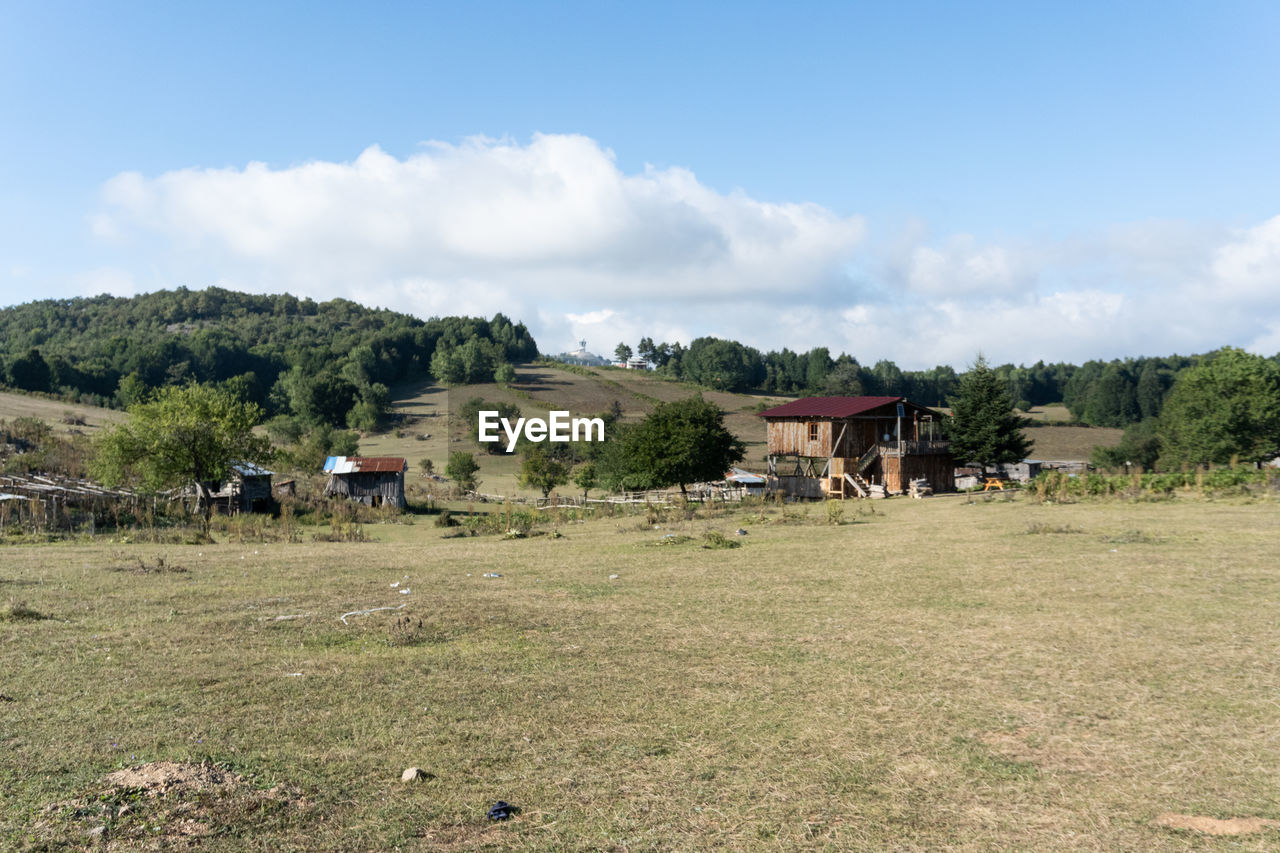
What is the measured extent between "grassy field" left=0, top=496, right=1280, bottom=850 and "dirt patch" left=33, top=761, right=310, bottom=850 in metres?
0.02

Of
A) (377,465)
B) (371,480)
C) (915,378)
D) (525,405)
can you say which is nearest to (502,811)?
(377,465)

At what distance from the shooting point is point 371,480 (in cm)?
4934

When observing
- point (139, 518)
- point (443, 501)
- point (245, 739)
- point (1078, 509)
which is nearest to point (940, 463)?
point (1078, 509)

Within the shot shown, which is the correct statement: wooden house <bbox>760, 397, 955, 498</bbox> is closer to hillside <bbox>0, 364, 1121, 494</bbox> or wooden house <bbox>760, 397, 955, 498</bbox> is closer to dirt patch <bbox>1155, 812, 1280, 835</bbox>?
hillside <bbox>0, 364, 1121, 494</bbox>

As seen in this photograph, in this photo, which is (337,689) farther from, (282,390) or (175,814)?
(282,390)

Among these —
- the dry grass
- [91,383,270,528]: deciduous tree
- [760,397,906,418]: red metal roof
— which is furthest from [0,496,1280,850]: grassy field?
the dry grass

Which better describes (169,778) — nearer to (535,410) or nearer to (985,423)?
(985,423)

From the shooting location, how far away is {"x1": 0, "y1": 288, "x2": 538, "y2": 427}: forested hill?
104750mm

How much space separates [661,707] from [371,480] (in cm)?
4392

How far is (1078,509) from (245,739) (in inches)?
1036

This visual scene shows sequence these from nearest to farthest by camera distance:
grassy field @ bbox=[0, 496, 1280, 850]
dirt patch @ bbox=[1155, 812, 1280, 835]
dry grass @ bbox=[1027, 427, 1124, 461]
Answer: dirt patch @ bbox=[1155, 812, 1280, 835]
grassy field @ bbox=[0, 496, 1280, 850]
dry grass @ bbox=[1027, 427, 1124, 461]

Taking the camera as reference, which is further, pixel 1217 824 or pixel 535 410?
pixel 535 410

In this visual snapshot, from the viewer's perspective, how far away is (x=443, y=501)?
178ft

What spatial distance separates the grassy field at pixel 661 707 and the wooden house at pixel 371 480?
31.2 m
